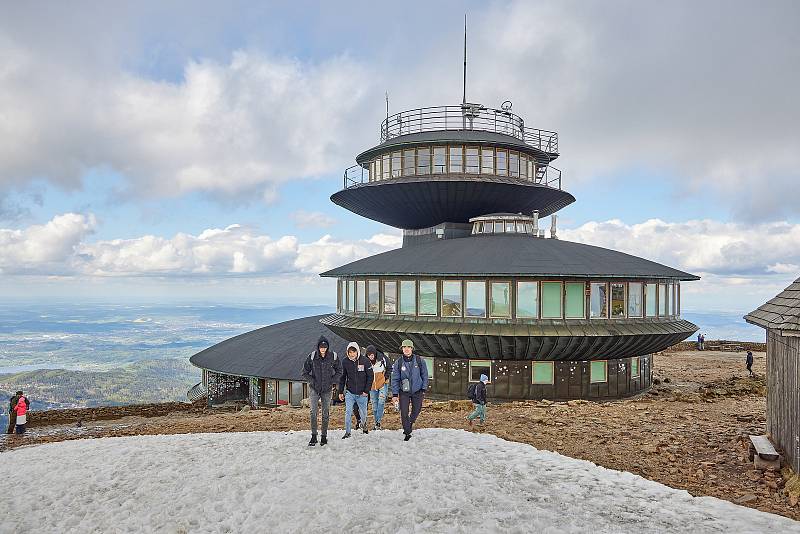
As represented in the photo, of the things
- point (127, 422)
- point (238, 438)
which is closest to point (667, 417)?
point (238, 438)

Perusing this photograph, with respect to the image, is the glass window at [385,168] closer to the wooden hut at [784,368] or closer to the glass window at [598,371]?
the glass window at [598,371]

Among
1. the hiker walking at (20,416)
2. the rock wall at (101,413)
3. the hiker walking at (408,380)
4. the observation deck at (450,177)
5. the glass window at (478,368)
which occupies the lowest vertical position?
the rock wall at (101,413)

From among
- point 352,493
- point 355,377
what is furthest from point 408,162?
point 352,493

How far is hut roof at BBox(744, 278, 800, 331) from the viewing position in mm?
11141

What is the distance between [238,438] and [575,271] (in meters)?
16.6

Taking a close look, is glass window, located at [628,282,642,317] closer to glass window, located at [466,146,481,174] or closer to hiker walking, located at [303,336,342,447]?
glass window, located at [466,146,481,174]

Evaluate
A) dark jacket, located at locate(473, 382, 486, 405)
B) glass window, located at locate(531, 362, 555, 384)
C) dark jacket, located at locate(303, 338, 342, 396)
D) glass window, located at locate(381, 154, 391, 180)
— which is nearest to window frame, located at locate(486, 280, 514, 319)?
glass window, located at locate(531, 362, 555, 384)

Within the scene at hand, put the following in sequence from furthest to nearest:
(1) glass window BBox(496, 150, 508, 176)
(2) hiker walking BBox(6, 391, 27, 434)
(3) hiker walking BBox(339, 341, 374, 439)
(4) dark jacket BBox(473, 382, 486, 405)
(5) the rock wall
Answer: (1) glass window BBox(496, 150, 508, 176)
(5) the rock wall
(2) hiker walking BBox(6, 391, 27, 434)
(4) dark jacket BBox(473, 382, 486, 405)
(3) hiker walking BBox(339, 341, 374, 439)

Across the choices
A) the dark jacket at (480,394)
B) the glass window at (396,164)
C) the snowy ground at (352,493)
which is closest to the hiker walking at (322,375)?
the snowy ground at (352,493)

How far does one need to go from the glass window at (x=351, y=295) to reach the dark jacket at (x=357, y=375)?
16.2 meters

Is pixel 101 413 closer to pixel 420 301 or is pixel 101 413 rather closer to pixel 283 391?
pixel 283 391

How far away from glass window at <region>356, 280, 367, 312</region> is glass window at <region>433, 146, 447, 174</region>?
12.0 m

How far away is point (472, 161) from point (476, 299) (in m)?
14.7

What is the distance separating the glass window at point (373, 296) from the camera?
92.4 ft
